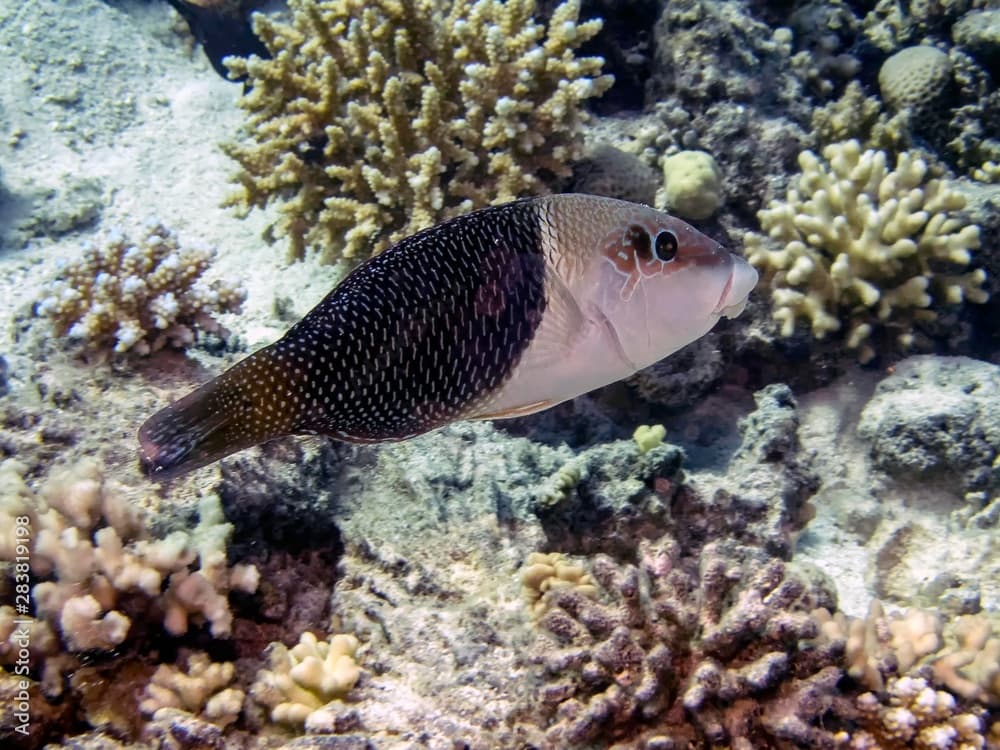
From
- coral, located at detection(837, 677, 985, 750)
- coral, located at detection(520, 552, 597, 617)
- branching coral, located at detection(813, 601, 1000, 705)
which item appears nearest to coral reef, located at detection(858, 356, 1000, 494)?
branching coral, located at detection(813, 601, 1000, 705)

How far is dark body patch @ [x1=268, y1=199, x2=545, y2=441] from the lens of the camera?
2.02 meters

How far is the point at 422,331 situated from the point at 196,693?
1659 mm

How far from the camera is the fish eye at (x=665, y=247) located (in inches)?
85.6

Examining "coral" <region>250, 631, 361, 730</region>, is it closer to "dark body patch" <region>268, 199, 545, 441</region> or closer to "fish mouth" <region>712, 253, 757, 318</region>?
"dark body patch" <region>268, 199, 545, 441</region>

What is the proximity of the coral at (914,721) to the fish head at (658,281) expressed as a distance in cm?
162

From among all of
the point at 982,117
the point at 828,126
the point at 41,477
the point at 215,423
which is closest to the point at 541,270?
the point at 215,423

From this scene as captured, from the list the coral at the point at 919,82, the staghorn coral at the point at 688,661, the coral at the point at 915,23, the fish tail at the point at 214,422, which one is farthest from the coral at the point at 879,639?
the coral at the point at 915,23

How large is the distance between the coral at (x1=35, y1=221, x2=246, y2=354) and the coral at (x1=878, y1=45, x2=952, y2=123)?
19.0 ft

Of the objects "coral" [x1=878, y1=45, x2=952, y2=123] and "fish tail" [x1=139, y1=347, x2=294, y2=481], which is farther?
"coral" [x1=878, y1=45, x2=952, y2=123]

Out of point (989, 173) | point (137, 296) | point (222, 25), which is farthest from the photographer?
point (222, 25)

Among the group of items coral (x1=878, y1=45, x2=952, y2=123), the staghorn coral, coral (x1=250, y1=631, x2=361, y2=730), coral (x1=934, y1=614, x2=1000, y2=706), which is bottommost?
coral (x1=934, y1=614, x2=1000, y2=706)

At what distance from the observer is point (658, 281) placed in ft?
7.10

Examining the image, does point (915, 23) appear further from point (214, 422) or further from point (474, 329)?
point (214, 422)

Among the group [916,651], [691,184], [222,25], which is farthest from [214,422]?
[222,25]
